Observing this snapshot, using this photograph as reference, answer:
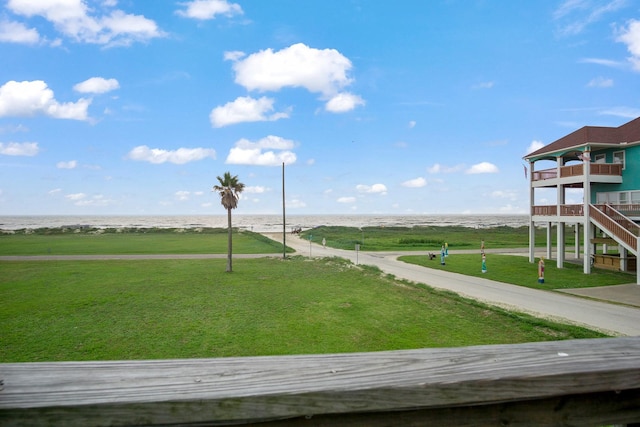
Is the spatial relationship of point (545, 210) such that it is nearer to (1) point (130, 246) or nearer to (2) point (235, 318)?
(2) point (235, 318)

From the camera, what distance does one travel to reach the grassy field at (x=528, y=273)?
2128 centimetres

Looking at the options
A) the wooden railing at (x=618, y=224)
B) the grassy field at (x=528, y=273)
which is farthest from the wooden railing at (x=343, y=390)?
the wooden railing at (x=618, y=224)

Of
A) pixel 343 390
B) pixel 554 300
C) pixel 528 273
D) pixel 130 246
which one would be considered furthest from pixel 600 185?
pixel 130 246

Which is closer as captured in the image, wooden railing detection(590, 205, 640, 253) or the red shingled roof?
wooden railing detection(590, 205, 640, 253)

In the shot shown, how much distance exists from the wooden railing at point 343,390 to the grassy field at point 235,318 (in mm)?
9446

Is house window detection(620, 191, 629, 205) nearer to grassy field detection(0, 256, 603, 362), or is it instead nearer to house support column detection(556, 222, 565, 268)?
house support column detection(556, 222, 565, 268)

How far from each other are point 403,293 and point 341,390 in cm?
1780

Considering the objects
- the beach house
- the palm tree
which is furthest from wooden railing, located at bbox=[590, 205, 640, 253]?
the palm tree

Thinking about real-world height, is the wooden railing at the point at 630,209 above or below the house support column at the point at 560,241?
above

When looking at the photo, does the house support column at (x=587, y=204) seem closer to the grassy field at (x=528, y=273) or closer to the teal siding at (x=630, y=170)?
the grassy field at (x=528, y=273)

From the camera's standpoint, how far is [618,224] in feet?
72.8

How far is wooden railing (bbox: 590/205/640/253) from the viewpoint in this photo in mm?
21172

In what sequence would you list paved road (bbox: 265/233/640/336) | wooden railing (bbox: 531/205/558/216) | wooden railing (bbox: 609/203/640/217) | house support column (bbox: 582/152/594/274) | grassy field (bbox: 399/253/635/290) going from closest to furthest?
paved road (bbox: 265/233/640/336) → grassy field (bbox: 399/253/635/290) → house support column (bbox: 582/152/594/274) → wooden railing (bbox: 609/203/640/217) → wooden railing (bbox: 531/205/558/216)

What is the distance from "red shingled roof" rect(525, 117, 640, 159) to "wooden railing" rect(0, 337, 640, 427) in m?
28.5
